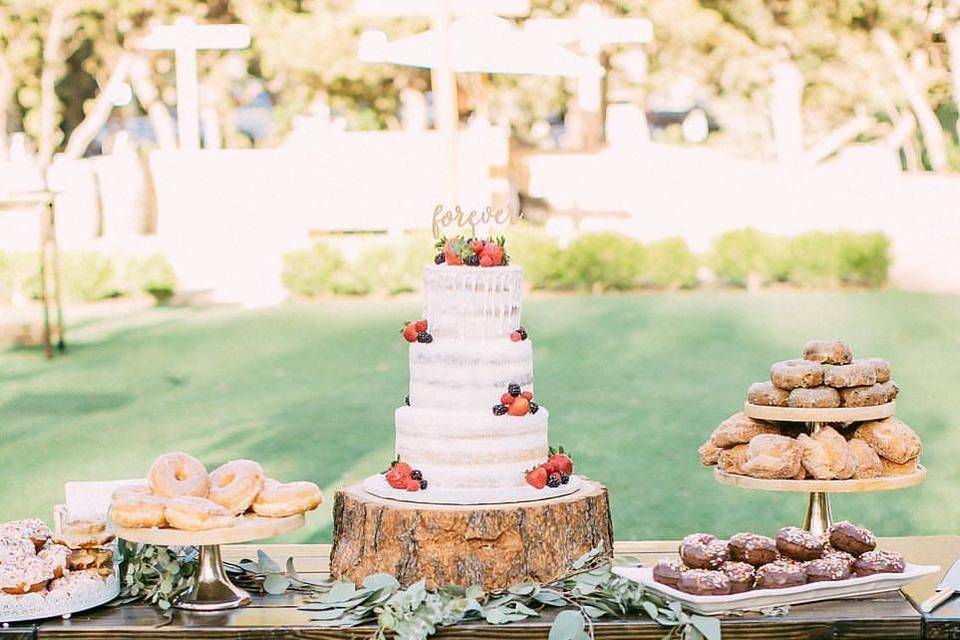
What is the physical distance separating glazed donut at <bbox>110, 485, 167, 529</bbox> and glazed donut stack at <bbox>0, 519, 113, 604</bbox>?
0.64 ft

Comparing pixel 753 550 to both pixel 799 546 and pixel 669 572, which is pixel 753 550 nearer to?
pixel 799 546

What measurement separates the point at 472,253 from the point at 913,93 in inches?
892

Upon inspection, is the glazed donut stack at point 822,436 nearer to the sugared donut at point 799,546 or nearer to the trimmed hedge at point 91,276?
the sugared donut at point 799,546

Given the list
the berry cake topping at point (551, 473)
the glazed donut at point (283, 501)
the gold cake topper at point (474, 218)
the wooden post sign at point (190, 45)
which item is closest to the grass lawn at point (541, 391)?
the berry cake topping at point (551, 473)

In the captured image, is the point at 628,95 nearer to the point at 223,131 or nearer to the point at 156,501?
the point at 223,131

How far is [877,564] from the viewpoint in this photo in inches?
148

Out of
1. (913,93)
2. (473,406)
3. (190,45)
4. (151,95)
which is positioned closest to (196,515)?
(473,406)

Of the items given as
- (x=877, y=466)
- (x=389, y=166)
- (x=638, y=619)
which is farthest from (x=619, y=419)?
(x=389, y=166)

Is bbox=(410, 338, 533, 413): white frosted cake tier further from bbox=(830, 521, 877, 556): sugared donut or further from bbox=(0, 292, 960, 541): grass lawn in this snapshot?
bbox=(0, 292, 960, 541): grass lawn

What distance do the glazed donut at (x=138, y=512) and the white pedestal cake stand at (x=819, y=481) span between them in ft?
5.49

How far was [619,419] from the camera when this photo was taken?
9383 millimetres

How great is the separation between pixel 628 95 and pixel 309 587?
32.5m

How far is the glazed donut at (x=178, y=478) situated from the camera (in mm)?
3789

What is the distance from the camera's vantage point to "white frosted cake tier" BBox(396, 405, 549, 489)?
3.99 meters
